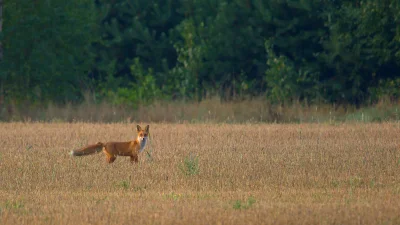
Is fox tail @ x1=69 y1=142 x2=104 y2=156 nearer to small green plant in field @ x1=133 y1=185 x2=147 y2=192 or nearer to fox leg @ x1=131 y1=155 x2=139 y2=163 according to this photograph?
fox leg @ x1=131 y1=155 x2=139 y2=163

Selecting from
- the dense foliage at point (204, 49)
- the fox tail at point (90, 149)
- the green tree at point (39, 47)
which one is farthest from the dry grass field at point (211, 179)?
the dense foliage at point (204, 49)

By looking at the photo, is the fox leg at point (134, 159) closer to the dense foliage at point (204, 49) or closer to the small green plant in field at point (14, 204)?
the small green plant in field at point (14, 204)

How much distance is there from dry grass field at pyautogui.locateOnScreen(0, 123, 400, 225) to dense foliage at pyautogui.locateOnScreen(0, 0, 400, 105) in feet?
35.9

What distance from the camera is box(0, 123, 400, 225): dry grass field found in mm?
10984

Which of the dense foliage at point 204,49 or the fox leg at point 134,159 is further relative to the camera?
the dense foliage at point 204,49

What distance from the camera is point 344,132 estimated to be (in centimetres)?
2156

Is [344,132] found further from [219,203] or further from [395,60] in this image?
[395,60]

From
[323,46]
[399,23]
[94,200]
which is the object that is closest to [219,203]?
[94,200]

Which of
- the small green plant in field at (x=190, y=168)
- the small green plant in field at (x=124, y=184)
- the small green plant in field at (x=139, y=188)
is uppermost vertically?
the small green plant in field at (x=190, y=168)

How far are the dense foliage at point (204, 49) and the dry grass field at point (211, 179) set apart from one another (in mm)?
10935

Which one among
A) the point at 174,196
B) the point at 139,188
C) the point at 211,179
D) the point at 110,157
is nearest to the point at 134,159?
the point at 110,157

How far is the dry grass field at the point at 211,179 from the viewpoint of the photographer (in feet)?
36.0

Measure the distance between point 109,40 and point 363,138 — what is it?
27.6m

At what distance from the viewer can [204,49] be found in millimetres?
40688
